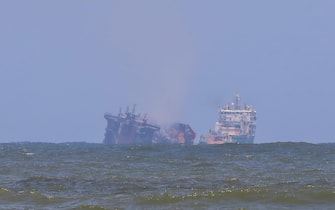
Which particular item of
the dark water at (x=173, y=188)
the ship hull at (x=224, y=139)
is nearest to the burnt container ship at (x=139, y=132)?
the ship hull at (x=224, y=139)

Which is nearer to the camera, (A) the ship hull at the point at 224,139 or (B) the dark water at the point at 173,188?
(B) the dark water at the point at 173,188

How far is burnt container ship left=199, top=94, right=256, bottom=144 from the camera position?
16938cm

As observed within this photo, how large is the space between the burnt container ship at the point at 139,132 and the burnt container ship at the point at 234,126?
9.76 metres

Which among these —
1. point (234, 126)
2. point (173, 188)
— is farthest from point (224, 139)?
point (173, 188)

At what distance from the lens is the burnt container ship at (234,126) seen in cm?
16938

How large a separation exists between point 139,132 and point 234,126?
66.7ft

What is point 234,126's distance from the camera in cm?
16950

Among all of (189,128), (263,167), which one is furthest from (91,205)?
(189,128)

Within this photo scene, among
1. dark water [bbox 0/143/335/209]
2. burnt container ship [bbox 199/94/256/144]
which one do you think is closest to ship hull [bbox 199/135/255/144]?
burnt container ship [bbox 199/94/256/144]

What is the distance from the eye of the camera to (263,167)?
38719mm

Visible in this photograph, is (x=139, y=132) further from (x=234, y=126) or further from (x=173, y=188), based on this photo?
(x=173, y=188)

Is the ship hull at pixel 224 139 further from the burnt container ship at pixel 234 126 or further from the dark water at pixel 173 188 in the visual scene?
the dark water at pixel 173 188

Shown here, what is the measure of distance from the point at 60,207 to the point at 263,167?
19.5m

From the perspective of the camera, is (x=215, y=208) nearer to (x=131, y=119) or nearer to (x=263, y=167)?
(x=263, y=167)
